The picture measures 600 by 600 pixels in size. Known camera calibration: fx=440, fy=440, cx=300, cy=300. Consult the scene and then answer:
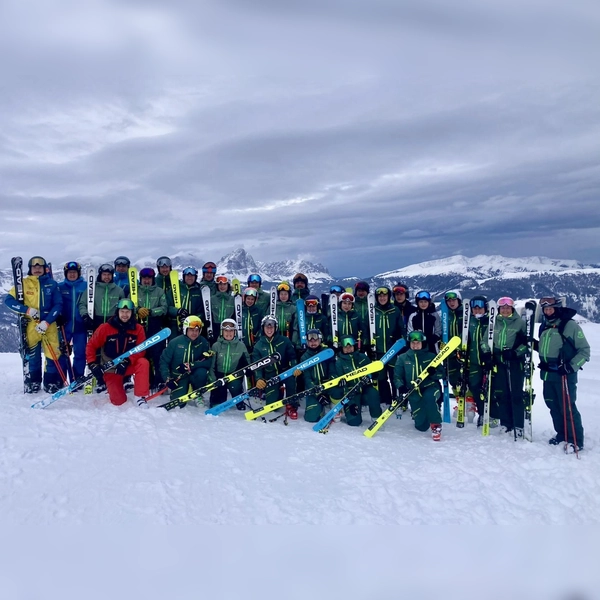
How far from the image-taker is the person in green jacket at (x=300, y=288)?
12.6 metres

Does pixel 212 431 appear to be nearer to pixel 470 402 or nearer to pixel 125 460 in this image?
pixel 125 460

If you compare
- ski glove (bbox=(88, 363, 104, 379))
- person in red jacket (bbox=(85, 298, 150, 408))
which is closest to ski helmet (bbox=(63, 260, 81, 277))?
person in red jacket (bbox=(85, 298, 150, 408))

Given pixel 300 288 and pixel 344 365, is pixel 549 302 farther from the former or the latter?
pixel 300 288

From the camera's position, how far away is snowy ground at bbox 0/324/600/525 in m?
6.19

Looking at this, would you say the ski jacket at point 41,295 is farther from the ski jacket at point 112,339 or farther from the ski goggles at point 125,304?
the ski goggles at point 125,304

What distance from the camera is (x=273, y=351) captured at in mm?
10742

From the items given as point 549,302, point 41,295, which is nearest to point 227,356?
point 41,295

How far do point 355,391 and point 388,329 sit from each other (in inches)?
78.4

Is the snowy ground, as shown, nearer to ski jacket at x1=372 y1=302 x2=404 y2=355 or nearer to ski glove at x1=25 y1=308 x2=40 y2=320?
ski glove at x1=25 y1=308 x2=40 y2=320

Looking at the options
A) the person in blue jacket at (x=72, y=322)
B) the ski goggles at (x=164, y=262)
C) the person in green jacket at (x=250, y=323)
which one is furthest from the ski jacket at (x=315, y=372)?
the person in blue jacket at (x=72, y=322)

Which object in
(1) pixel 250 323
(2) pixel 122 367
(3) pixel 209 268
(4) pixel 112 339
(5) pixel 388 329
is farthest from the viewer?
(3) pixel 209 268

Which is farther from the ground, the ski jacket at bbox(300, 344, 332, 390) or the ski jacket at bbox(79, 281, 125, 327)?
the ski jacket at bbox(79, 281, 125, 327)

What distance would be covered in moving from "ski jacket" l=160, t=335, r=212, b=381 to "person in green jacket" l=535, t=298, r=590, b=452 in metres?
7.39

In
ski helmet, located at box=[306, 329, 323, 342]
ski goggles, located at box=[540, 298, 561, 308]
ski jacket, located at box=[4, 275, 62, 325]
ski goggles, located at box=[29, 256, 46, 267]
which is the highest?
ski goggles, located at box=[29, 256, 46, 267]
